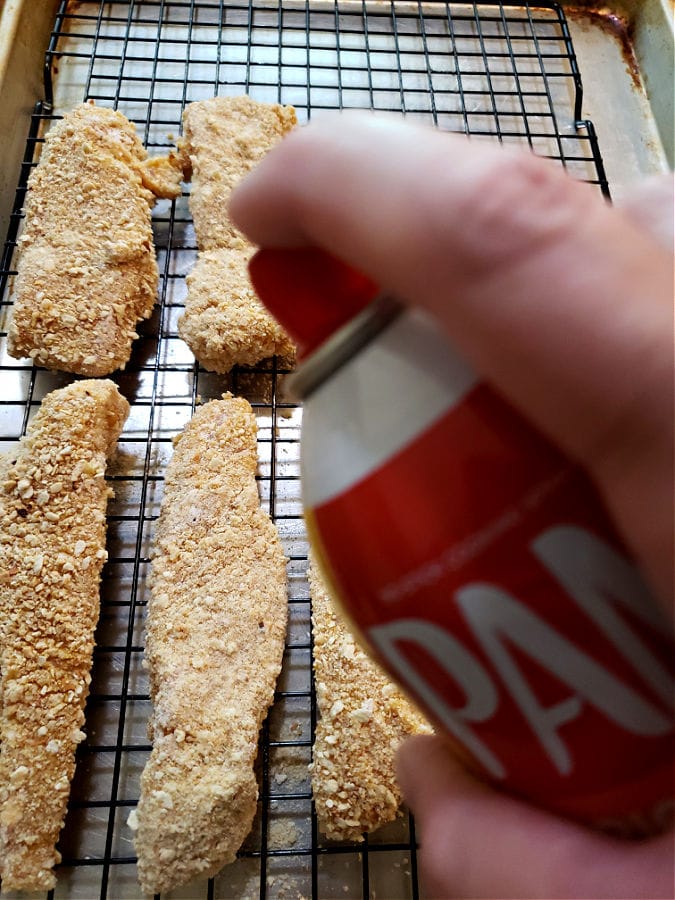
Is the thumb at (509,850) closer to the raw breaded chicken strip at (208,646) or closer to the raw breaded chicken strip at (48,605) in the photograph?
the raw breaded chicken strip at (208,646)

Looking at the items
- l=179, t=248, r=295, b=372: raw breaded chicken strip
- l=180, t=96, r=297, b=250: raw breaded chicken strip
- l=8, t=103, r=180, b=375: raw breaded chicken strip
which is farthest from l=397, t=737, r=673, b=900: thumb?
l=180, t=96, r=297, b=250: raw breaded chicken strip

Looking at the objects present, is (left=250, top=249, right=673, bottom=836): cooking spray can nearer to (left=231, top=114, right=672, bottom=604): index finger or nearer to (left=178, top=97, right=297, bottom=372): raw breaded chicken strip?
(left=231, top=114, right=672, bottom=604): index finger

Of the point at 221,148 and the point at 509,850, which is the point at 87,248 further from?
the point at 509,850

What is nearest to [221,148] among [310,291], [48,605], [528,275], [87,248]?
[87,248]

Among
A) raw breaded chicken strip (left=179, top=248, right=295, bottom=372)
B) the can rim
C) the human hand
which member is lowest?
raw breaded chicken strip (left=179, top=248, right=295, bottom=372)

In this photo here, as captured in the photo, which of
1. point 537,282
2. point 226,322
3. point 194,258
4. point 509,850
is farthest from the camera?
point 194,258


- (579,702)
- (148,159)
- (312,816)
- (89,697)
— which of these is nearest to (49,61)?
(148,159)
